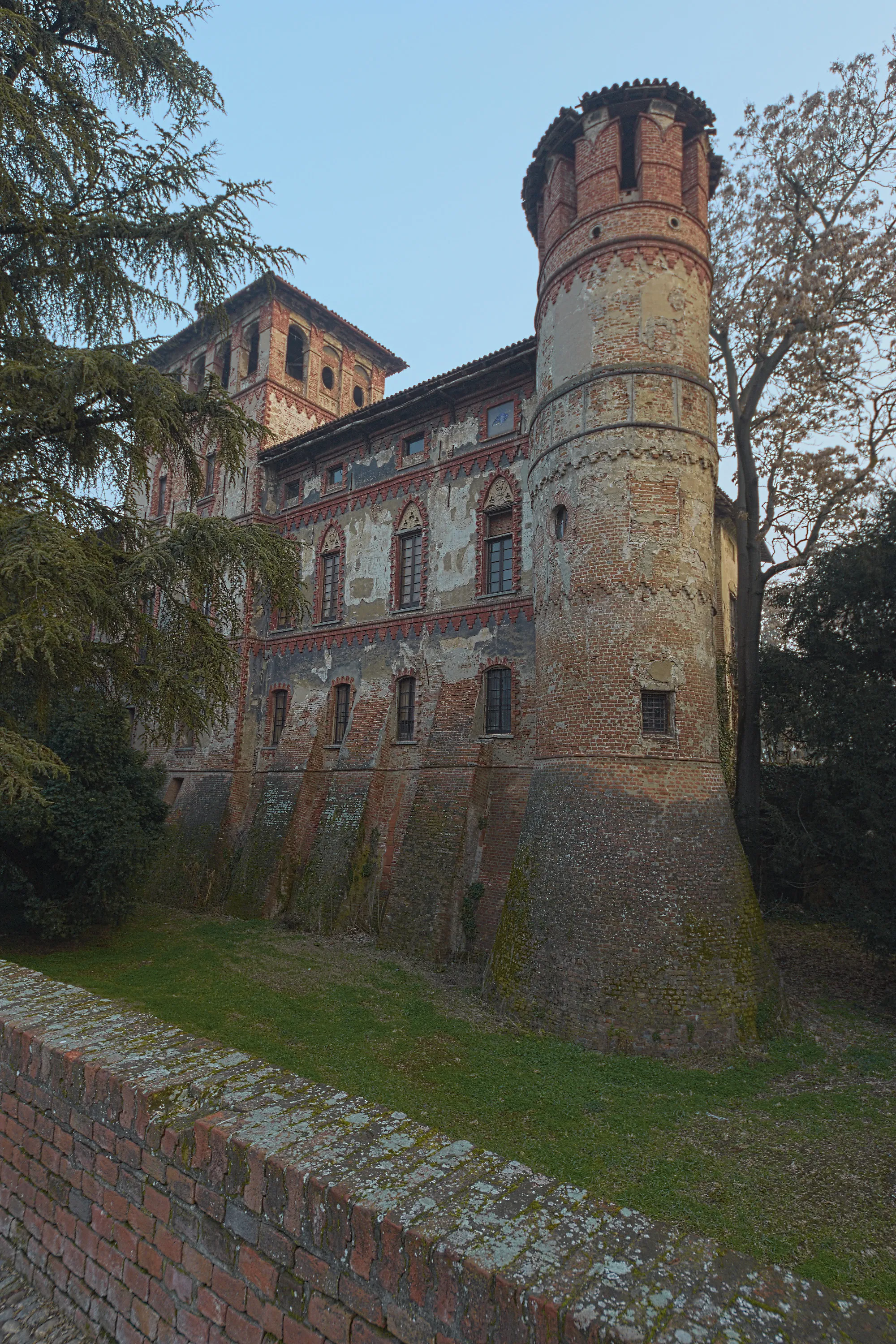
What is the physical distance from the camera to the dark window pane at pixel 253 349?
23562mm

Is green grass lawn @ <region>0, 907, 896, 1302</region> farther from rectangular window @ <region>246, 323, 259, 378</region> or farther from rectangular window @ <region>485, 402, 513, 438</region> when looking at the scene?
rectangular window @ <region>246, 323, 259, 378</region>

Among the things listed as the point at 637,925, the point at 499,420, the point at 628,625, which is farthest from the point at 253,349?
the point at 637,925

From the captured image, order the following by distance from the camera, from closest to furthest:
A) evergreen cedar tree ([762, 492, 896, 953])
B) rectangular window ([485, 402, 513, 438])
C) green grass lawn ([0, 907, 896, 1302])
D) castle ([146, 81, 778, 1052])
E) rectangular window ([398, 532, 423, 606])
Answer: green grass lawn ([0, 907, 896, 1302]) < castle ([146, 81, 778, 1052]) < evergreen cedar tree ([762, 492, 896, 953]) < rectangular window ([485, 402, 513, 438]) < rectangular window ([398, 532, 423, 606])

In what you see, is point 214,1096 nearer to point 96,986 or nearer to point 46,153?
point 46,153

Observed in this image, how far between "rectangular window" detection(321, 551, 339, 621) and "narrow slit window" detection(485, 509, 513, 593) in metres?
5.28

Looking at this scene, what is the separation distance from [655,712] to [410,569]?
342 inches

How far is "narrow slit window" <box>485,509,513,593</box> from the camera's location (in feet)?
51.1

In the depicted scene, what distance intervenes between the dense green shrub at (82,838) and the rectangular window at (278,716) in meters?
5.62

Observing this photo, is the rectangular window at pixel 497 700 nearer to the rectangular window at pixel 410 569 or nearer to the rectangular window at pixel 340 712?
the rectangular window at pixel 410 569

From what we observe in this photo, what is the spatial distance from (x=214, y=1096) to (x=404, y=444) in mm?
17143

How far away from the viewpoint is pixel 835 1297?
6.71ft

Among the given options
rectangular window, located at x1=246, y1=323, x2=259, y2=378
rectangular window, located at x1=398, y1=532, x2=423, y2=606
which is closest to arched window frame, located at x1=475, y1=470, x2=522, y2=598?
rectangular window, located at x1=398, y1=532, x2=423, y2=606

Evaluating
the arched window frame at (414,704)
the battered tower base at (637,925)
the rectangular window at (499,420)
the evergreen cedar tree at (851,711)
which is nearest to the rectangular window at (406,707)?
the arched window frame at (414,704)

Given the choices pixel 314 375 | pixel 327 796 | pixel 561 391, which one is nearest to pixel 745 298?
pixel 561 391
